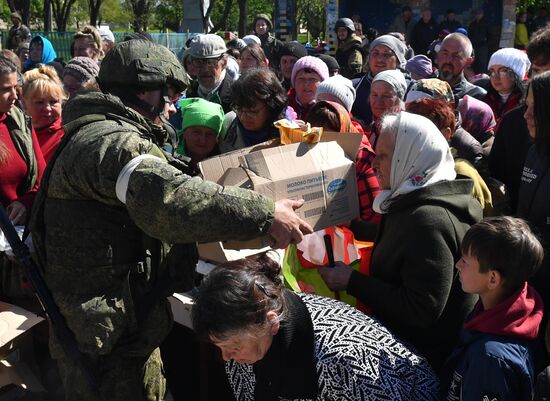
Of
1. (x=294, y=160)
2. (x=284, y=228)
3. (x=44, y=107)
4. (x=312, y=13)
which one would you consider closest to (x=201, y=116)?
(x=44, y=107)

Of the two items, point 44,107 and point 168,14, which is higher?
point 44,107

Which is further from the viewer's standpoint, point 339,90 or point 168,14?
point 168,14

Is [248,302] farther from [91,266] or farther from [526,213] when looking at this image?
[526,213]

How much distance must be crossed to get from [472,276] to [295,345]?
0.70 meters

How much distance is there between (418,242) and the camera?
8.32ft

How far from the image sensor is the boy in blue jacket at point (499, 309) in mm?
2229

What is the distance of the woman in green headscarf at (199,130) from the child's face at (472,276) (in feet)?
7.15

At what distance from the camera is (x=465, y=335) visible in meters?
2.42

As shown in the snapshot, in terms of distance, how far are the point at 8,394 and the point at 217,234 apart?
257 cm

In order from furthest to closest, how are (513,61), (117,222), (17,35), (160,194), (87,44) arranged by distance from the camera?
(17,35)
(87,44)
(513,61)
(117,222)
(160,194)

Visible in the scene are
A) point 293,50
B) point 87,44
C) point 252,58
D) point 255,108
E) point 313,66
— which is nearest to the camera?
point 255,108

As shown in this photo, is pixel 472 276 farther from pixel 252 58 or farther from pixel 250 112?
pixel 252 58

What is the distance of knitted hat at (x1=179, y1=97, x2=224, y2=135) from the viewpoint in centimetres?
421

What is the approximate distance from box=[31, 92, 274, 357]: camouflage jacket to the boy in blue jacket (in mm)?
784
